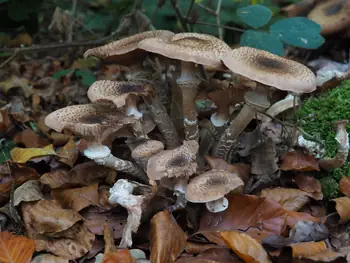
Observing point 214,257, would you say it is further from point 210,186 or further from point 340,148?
point 340,148

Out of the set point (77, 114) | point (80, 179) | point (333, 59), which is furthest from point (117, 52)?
point (333, 59)

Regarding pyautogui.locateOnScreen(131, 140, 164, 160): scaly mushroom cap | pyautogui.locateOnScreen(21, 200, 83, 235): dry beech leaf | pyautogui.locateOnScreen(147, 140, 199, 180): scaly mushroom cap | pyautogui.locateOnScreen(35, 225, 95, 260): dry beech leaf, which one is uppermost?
pyautogui.locateOnScreen(147, 140, 199, 180): scaly mushroom cap

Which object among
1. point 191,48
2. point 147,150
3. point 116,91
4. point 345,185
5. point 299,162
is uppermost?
point 191,48

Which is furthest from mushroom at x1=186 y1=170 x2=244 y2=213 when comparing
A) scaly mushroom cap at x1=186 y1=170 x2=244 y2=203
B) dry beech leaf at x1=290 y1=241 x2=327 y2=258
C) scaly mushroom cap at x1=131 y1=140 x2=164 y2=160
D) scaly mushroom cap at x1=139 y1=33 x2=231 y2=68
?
scaly mushroom cap at x1=139 y1=33 x2=231 y2=68

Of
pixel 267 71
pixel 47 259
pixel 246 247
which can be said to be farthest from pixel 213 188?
pixel 47 259

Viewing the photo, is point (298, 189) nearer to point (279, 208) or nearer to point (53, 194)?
point (279, 208)

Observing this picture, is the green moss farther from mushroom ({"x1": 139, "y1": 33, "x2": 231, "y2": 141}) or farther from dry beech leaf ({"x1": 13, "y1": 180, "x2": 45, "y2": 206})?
dry beech leaf ({"x1": 13, "y1": 180, "x2": 45, "y2": 206})
